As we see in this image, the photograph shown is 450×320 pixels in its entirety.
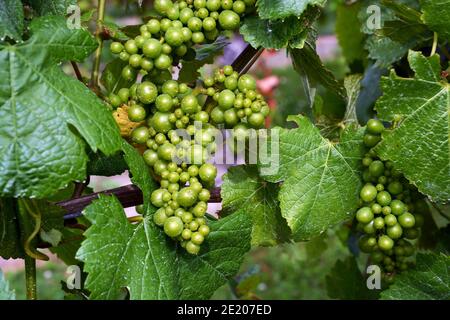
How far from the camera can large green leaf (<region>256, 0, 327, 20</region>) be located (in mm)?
1013

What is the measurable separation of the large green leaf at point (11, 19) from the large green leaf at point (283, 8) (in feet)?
1.20

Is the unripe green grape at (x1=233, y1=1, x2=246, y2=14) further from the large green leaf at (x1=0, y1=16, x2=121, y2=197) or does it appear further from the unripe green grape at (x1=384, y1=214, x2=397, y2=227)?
the unripe green grape at (x1=384, y1=214, x2=397, y2=227)

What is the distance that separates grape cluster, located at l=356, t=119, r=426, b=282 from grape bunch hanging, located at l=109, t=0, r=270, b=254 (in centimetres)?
20

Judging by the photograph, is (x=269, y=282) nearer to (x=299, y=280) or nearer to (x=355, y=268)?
(x=299, y=280)

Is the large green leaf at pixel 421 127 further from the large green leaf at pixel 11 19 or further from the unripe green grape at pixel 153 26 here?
the large green leaf at pixel 11 19

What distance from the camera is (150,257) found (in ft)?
3.28

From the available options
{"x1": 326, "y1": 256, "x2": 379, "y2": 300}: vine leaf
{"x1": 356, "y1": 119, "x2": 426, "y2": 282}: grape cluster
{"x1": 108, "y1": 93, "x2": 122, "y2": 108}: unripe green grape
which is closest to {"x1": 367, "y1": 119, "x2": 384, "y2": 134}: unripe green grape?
{"x1": 356, "y1": 119, "x2": 426, "y2": 282}: grape cluster

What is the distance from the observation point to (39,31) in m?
0.94

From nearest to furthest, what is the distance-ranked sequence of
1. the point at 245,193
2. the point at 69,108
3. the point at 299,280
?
the point at 69,108
the point at 245,193
the point at 299,280

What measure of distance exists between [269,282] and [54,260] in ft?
4.56

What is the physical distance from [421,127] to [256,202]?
317 millimetres

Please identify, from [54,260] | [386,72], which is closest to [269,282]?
[54,260]

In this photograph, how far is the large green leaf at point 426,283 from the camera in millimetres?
1053

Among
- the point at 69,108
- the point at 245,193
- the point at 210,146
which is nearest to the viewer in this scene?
the point at 69,108
